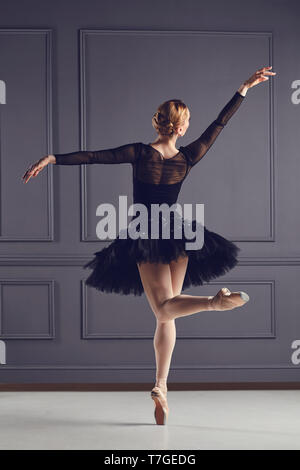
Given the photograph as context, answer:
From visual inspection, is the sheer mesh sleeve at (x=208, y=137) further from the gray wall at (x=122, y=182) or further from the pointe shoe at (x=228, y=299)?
the pointe shoe at (x=228, y=299)

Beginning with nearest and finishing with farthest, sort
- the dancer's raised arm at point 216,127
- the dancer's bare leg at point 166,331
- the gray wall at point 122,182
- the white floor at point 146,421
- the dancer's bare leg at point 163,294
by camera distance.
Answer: the white floor at point 146,421 < the dancer's bare leg at point 163,294 < the dancer's bare leg at point 166,331 < the dancer's raised arm at point 216,127 < the gray wall at point 122,182

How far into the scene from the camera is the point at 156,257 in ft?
11.5

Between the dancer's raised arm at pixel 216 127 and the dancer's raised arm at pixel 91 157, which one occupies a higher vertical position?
the dancer's raised arm at pixel 216 127

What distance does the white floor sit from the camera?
3016 millimetres

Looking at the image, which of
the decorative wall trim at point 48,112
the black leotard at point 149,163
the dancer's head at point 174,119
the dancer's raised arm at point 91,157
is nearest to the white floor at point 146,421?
the decorative wall trim at point 48,112

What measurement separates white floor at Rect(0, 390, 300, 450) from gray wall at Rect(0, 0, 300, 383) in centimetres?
27

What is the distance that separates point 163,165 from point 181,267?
0.63 metres

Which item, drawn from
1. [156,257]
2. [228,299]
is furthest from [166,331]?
[228,299]

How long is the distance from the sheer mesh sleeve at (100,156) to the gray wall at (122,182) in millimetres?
639

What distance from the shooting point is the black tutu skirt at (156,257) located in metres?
3.51

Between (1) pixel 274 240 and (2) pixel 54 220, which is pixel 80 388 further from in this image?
(1) pixel 274 240

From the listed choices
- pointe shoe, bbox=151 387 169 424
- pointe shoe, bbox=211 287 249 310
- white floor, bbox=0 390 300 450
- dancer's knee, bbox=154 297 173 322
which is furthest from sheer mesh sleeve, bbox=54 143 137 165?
white floor, bbox=0 390 300 450
